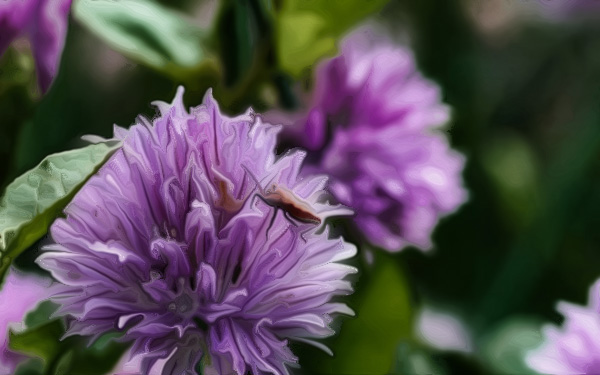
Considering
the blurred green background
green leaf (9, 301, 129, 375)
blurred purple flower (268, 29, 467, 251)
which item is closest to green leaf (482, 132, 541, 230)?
the blurred green background

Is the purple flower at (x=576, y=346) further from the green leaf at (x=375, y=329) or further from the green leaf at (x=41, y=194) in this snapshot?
the green leaf at (x=41, y=194)

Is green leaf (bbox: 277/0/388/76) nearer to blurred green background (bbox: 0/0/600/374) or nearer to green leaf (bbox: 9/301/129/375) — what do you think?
blurred green background (bbox: 0/0/600/374)

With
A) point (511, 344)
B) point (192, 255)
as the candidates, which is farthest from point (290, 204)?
point (511, 344)

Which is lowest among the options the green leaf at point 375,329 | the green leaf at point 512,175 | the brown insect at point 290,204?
the brown insect at point 290,204

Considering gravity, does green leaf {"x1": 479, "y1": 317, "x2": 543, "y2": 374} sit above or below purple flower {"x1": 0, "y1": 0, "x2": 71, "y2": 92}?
above

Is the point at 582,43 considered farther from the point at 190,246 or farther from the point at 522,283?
the point at 190,246

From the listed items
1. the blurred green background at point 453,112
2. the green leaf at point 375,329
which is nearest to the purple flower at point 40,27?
the blurred green background at point 453,112

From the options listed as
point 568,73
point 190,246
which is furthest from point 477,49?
point 190,246

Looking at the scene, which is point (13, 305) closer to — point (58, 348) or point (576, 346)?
point (58, 348)
